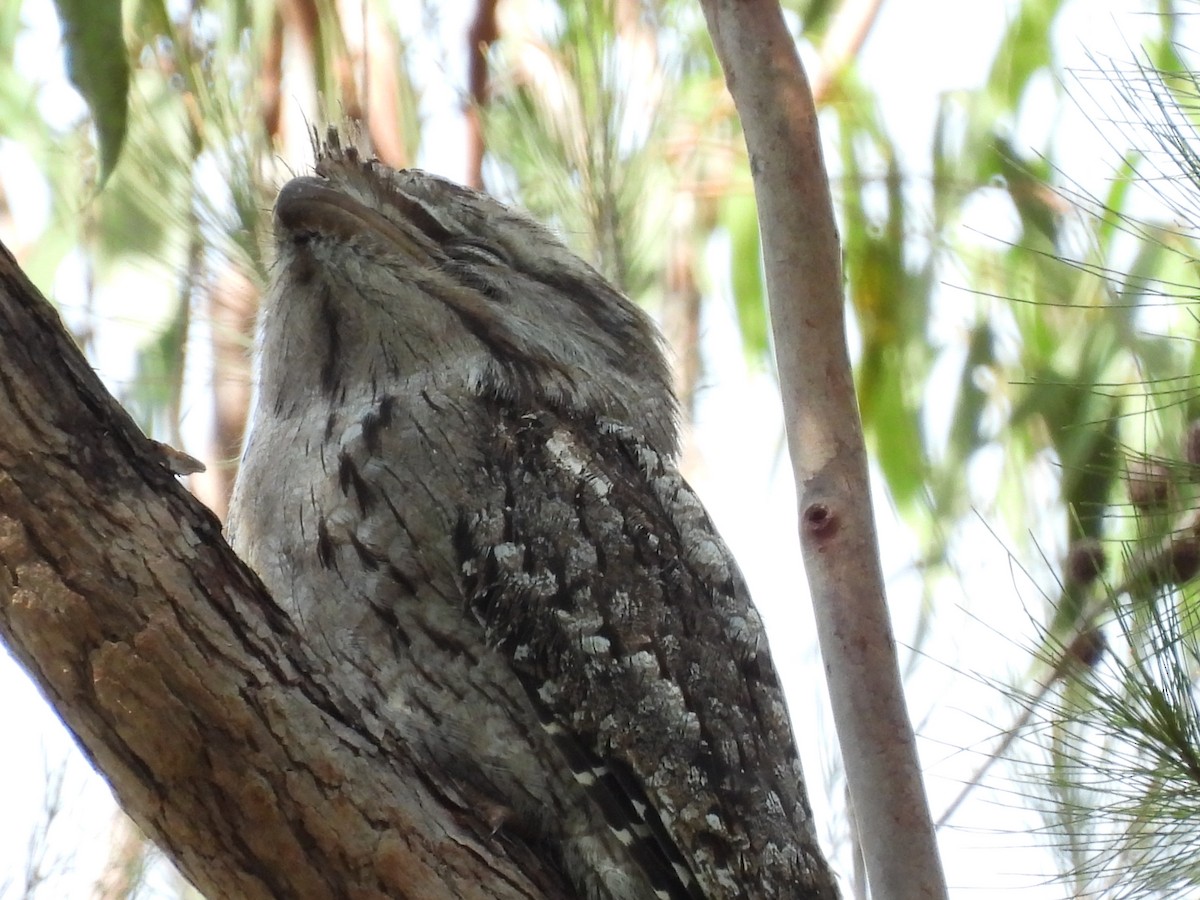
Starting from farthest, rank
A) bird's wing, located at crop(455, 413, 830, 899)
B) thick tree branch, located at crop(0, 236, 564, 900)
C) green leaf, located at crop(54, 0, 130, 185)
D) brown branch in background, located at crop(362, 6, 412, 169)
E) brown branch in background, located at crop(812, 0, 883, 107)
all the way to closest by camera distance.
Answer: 1. brown branch in background, located at crop(362, 6, 412, 169)
2. brown branch in background, located at crop(812, 0, 883, 107)
3. green leaf, located at crop(54, 0, 130, 185)
4. bird's wing, located at crop(455, 413, 830, 899)
5. thick tree branch, located at crop(0, 236, 564, 900)

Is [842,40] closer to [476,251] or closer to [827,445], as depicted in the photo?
[476,251]

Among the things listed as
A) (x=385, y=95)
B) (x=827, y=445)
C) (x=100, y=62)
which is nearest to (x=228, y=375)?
(x=100, y=62)

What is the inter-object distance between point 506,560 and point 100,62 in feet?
5.19

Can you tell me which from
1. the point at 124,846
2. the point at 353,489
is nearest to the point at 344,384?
the point at 353,489

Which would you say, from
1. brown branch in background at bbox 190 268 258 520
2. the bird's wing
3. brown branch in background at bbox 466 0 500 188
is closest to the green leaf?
brown branch in background at bbox 190 268 258 520

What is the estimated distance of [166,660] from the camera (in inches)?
65.6

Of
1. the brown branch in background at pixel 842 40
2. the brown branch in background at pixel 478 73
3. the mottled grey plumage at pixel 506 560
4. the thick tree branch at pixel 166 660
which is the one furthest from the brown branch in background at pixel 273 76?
the thick tree branch at pixel 166 660

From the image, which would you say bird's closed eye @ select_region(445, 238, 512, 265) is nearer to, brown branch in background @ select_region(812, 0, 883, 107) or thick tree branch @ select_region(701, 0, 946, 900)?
thick tree branch @ select_region(701, 0, 946, 900)

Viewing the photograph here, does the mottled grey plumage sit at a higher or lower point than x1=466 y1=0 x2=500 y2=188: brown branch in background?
lower

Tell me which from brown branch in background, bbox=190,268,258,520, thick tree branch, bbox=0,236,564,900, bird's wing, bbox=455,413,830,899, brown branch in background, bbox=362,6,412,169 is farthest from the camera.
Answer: brown branch in background, bbox=362,6,412,169

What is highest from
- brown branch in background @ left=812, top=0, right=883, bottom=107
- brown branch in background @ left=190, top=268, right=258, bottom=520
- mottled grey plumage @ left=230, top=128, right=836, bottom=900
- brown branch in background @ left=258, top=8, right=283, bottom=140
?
brown branch in background @ left=812, top=0, right=883, bottom=107

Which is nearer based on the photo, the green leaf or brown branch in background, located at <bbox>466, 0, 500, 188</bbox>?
the green leaf

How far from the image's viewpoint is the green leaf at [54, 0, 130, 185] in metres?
3.00

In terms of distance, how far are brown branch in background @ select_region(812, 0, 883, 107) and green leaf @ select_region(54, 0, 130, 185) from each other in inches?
89.3
